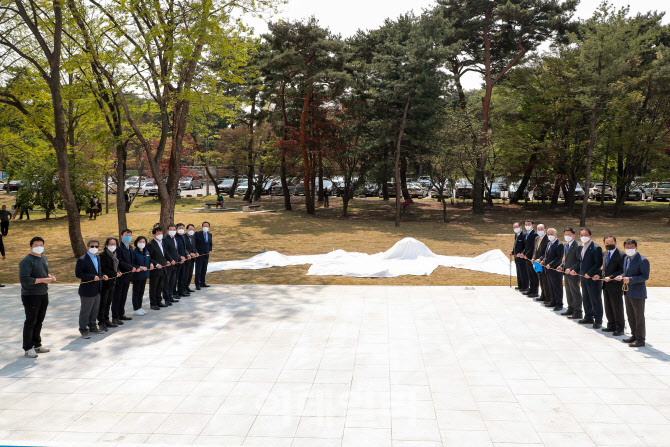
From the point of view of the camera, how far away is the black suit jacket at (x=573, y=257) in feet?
Answer: 32.9

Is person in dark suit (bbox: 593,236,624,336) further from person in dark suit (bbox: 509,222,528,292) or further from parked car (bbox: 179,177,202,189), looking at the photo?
parked car (bbox: 179,177,202,189)

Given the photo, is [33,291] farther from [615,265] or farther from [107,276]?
[615,265]

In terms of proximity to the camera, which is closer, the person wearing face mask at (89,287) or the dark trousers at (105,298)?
the person wearing face mask at (89,287)

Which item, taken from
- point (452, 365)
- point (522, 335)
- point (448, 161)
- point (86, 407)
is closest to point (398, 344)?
point (452, 365)

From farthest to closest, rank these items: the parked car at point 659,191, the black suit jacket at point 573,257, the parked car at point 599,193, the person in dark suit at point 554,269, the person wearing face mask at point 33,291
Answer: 1. the parked car at point 599,193
2. the parked car at point 659,191
3. the person in dark suit at point 554,269
4. the black suit jacket at point 573,257
5. the person wearing face mask at point 33,291

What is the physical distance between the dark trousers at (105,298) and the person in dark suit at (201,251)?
11.7ft

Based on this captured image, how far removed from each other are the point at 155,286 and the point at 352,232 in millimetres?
16365

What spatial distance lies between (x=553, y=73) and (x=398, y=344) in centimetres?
2710

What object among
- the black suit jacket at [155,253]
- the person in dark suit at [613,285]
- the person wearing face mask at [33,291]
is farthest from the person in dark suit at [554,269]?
the person wearing face mask at [33,291]

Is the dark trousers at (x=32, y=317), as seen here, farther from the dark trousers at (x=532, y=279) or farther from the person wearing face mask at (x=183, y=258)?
the dark trousers at (x=532, y=279)

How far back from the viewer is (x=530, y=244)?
12.2 meters

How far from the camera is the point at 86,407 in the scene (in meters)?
6.17

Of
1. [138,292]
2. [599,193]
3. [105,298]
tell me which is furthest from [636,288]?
[599,193]

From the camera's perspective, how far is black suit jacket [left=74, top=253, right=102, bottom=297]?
342 inches
